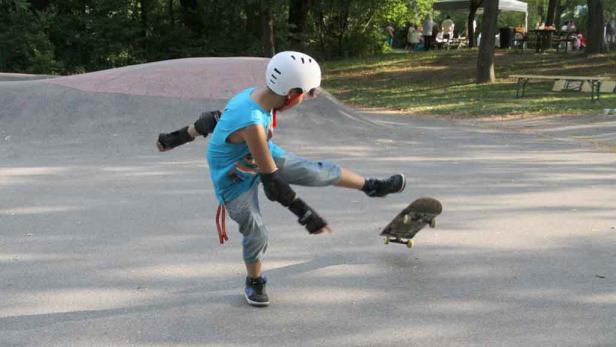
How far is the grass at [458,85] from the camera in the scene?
1747 centimetres

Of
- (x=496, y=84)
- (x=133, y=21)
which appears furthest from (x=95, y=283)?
(x=133, y=21)

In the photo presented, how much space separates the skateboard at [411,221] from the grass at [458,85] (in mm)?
11617

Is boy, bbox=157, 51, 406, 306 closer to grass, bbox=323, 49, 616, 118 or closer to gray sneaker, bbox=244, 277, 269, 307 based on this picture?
gray sneaker, bbox=244, 277, 269, 307

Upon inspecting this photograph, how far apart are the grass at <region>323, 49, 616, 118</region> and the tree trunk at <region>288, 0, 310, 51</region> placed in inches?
60.8

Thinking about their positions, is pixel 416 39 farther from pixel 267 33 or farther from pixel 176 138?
pixel 176 138

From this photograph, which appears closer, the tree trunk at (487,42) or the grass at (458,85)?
the grass at (458,85)

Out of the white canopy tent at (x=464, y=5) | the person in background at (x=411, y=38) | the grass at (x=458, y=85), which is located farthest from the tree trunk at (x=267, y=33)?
the person in background at (x=411, y=38)

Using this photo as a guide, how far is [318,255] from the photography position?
5.36 metres

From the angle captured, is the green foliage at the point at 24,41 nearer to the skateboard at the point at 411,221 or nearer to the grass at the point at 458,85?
the grass at the point at 458,85

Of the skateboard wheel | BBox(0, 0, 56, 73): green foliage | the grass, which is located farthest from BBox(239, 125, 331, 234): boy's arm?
BBox(0, 0, 56, 73): green foliage

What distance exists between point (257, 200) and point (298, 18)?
29197mm

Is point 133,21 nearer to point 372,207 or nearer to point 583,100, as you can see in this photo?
point 583,100

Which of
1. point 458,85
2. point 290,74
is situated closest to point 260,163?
point 290,74

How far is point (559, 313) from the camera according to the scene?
4121 mm
